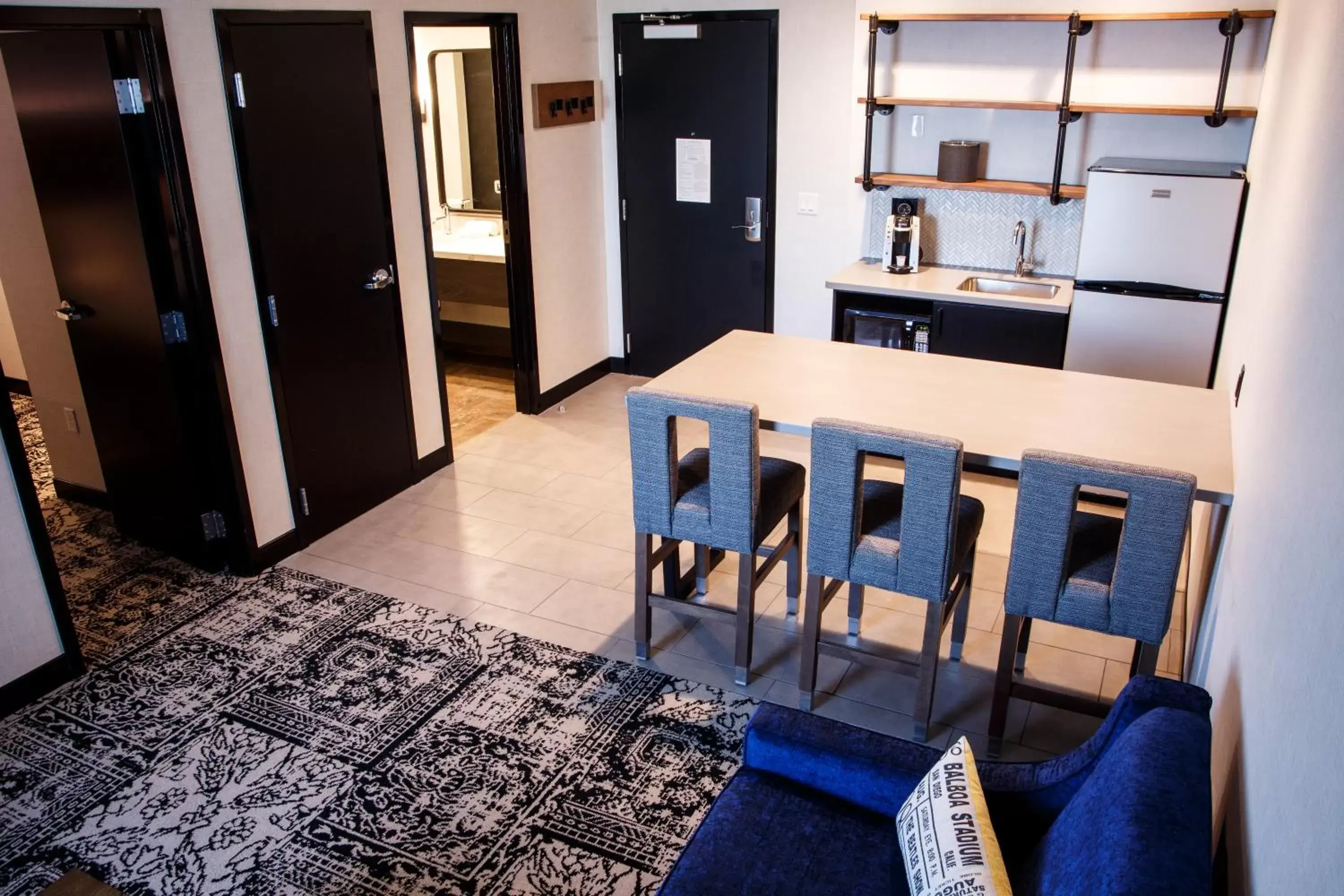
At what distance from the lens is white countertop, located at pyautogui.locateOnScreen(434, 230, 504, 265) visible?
A: 233 inches

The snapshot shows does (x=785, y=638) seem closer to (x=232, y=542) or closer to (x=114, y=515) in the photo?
(x=232, y=542)

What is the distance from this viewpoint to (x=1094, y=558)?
281cm

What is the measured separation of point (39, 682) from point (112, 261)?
60.3 inches

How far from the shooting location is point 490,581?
13.0 feet

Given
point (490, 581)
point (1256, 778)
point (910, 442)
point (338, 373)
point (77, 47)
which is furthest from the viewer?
point (338, 373)

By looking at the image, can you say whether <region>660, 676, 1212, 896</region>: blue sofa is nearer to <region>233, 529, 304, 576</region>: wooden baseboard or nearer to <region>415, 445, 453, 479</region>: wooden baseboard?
<region>233, 529, 304, 576</region>: wooden baseboard

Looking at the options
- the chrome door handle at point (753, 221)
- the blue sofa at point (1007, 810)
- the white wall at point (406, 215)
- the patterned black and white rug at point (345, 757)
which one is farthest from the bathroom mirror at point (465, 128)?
the blue sofa at point (1007, 810)

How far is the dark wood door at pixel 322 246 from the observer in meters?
3.79

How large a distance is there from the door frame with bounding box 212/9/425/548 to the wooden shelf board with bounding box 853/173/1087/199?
2.37m

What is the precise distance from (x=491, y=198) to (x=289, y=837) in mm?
4448

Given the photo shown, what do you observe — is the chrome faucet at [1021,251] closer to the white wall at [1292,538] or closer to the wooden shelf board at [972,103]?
the wooden shelf board at [972,103]

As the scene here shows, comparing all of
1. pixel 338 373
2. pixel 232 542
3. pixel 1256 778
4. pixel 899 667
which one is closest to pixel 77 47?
pixel 338 373

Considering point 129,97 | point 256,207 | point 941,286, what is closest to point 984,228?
point 941,286

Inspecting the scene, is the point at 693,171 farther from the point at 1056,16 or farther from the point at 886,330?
the point at 1056,16
